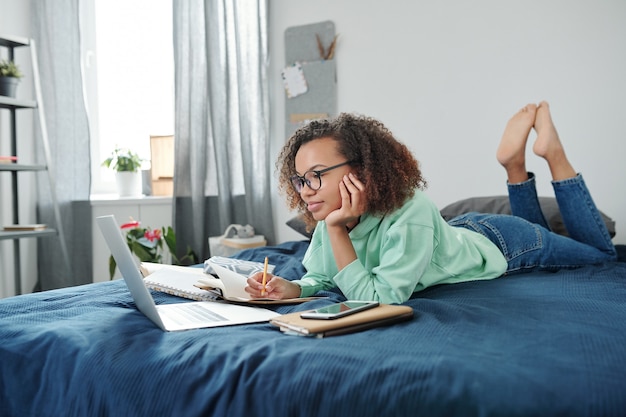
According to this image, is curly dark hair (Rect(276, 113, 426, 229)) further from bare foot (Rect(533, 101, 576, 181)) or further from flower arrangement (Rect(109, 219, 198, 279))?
flower arrangement (Rect(109, 219, 198, 279))

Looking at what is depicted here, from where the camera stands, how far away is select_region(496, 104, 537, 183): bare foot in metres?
2.04

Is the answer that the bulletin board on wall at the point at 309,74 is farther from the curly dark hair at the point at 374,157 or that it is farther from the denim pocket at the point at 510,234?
the curly dark hair at the point at 374,157

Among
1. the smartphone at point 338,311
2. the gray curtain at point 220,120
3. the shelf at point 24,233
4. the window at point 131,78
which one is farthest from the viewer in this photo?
the window at point 131,78

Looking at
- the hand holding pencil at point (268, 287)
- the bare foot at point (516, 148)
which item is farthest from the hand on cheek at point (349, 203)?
the bare foot at point (516, 148)

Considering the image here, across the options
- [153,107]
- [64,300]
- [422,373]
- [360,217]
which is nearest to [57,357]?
[64,300]

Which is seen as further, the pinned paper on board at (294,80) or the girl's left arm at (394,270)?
the pinned paper on board at (294,80)

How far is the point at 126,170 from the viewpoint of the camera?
11.5ft

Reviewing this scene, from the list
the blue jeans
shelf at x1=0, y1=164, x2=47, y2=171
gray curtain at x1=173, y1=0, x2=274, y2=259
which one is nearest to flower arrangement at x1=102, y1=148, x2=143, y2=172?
gray curtain at x1=173, y1=0, x2=274, y2=259

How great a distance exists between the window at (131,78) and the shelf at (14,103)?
70 centimetres

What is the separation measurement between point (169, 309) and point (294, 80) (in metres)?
2.35

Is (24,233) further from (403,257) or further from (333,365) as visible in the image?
(333,365)

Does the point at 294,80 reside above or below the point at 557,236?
above

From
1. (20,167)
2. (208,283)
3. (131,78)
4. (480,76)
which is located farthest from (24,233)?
(480,76)

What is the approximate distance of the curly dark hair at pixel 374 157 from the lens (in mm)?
1403
